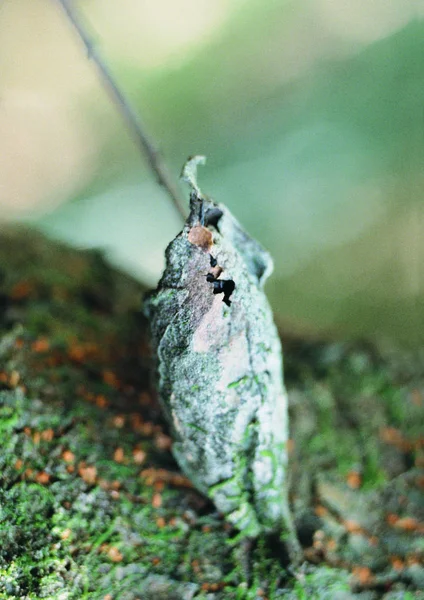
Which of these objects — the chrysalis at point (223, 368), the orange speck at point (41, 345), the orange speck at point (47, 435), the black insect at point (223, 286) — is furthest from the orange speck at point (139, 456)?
the black insect at point (223, 286)

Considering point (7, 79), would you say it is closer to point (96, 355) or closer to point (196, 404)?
point (96, 355)

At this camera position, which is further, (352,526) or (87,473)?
(352,526)

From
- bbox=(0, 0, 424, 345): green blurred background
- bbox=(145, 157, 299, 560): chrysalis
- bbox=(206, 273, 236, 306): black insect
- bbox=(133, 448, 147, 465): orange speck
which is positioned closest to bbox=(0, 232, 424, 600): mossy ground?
bbox=(133, 448, 147, 465): orange speck

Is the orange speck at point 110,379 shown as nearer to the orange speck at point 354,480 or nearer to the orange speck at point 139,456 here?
the orange speck at point 139,456

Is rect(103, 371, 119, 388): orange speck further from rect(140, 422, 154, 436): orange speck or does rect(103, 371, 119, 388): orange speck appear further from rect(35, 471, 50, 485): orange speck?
rect(35, 471, 50, 485): orange speck

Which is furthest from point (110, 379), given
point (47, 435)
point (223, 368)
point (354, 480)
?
point (354, 480)

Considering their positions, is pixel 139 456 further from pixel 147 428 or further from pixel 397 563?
pixel 397 563
